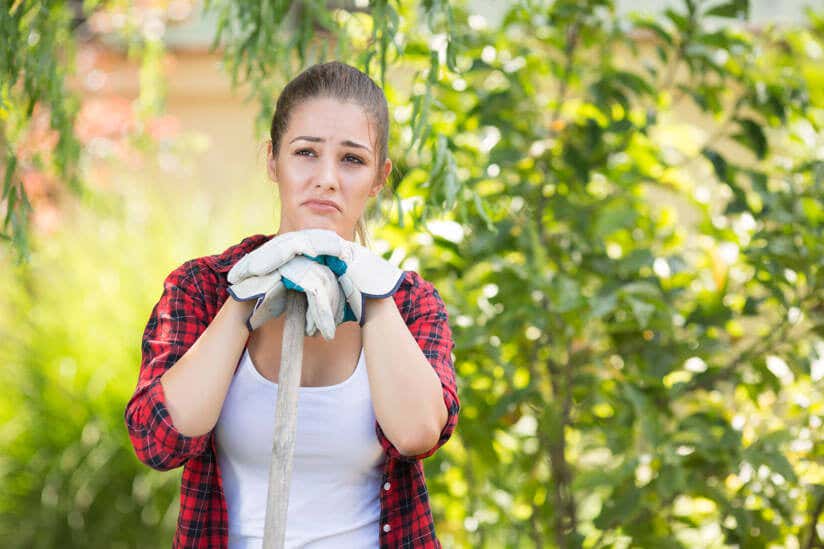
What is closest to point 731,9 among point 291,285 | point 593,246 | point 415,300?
point 593,246

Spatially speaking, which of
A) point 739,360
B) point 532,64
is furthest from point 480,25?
point 739,360

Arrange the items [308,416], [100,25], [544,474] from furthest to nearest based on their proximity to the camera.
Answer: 1. [100,25]
2. [544,474]
3. [308,416]

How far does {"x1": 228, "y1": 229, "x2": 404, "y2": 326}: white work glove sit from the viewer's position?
1442mm

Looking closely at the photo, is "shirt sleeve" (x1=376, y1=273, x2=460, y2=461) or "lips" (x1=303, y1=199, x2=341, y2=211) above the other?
"lips" (x1=303, y1=199, x2=341, y2=211)

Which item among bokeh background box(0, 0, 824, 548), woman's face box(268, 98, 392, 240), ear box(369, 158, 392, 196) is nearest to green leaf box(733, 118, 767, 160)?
bokeh background box(0, 0, 824, 548)

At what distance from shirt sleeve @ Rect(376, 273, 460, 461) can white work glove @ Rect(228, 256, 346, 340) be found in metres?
0.20

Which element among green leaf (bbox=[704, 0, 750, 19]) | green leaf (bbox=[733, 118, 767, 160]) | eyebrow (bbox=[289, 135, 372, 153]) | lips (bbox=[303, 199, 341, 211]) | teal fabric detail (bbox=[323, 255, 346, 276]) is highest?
green leaf (bbox=[704, 0, 750, 19])

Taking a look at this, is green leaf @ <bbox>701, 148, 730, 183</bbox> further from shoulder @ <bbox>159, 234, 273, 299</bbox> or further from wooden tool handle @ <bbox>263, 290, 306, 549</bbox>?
wooden tool handle @ <bbox>263, 290, 306, 549</bbox>

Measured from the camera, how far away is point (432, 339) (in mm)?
1659

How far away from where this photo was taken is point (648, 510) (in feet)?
9.02

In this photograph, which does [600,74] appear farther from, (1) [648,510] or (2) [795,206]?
(1) [648,510]

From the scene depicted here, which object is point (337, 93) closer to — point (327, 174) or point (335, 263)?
point (327, 174)

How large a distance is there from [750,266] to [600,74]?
0.72 metres

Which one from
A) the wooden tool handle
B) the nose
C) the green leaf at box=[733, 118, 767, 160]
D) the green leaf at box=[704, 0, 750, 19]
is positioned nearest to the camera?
the wooden tool handle
